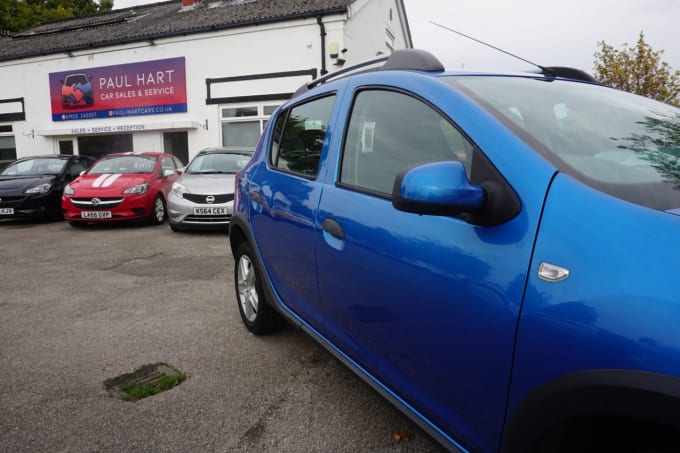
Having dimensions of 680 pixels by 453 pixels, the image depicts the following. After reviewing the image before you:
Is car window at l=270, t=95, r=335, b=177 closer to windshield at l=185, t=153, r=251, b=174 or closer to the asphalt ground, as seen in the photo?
the asphalt ground

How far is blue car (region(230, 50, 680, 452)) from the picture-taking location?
3.46 feet

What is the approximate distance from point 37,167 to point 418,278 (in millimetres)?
11130

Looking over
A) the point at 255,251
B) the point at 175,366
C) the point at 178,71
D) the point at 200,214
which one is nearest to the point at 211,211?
the point at 200,214

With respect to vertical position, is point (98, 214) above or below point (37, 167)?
below

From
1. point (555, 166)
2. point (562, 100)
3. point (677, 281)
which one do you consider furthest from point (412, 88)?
point (677, 281)

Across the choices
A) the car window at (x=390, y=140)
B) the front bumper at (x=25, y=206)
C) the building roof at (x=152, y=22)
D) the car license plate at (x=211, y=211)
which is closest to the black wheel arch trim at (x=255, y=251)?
the car window at (x=390, y=140)

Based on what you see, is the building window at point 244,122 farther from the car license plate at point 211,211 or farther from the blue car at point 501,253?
the blue car at point 501,253

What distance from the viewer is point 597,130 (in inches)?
64.4

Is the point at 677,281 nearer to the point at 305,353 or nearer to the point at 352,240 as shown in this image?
the point at 352,240

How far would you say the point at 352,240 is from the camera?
1900mm

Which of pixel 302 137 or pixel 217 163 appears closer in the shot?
pixel 302 137

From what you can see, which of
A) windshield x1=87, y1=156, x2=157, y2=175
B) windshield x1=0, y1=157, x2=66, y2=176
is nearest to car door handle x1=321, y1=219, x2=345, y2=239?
windshield x1=87, y1=156, x2=157, y2=175

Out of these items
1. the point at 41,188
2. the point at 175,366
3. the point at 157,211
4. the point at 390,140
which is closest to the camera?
the point at 390,140

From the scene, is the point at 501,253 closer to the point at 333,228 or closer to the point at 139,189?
the point at 333,228
